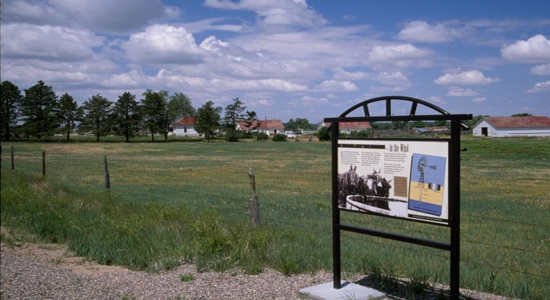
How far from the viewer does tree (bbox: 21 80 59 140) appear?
69.9 metres

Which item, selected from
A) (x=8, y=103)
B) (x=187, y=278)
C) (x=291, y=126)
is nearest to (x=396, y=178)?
(x=187, y=278)

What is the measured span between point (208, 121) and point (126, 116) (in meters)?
18.8

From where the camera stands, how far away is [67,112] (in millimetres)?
92312

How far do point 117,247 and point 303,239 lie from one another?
9.68 feet

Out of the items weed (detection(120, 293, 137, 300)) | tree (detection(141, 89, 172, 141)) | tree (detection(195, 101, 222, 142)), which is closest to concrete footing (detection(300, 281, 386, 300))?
weed (detection(120, 293, 137, 300))

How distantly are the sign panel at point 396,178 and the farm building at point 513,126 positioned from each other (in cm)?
986

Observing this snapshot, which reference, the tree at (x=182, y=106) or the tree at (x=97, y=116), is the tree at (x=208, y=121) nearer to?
the tree at (x=97, y=116)

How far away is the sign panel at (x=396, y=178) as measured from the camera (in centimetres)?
515

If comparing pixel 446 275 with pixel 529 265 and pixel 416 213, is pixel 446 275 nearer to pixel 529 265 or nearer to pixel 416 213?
pixel 416 213

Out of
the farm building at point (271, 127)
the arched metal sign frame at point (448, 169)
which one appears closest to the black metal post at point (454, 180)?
the arched metal sign frame at point (448, 169)

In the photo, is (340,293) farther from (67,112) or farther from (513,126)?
(67,112)

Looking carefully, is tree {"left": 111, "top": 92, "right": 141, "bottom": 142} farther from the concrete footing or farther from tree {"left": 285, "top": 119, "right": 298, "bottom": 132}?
the concrete footing

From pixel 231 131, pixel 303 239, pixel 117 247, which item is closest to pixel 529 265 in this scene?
pixel 303 239

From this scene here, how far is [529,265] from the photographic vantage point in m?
8.18
